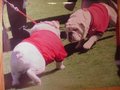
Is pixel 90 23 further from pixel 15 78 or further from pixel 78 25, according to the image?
pixel 15 78

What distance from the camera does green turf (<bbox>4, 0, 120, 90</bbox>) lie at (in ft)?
4.78

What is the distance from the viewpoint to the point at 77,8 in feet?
5.02

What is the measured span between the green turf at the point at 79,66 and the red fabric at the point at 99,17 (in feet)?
0.17

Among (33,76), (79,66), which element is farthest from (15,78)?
(79,66)

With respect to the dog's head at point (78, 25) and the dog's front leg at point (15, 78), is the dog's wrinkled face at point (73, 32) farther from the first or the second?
the dog's front leg at point (15, 78)

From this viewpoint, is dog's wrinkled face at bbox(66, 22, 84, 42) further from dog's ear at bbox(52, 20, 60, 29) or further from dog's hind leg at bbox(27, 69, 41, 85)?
dog's hind leg at bbox(27, 69, 41, 85)

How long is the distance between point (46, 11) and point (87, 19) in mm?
234

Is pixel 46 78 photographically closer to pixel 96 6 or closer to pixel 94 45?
pixel 94 45

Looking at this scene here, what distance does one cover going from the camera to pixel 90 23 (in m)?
1.53

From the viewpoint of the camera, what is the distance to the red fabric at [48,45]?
1.46 m

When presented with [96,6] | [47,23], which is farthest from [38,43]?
[96,6]

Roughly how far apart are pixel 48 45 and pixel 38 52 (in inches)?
2.6

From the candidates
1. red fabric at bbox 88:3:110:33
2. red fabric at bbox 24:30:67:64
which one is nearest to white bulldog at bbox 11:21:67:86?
red fabric at bbox 24:30:67:64

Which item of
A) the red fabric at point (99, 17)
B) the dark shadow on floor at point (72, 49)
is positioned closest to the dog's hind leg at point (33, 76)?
the dark shadow on floor at point (72, 49)
